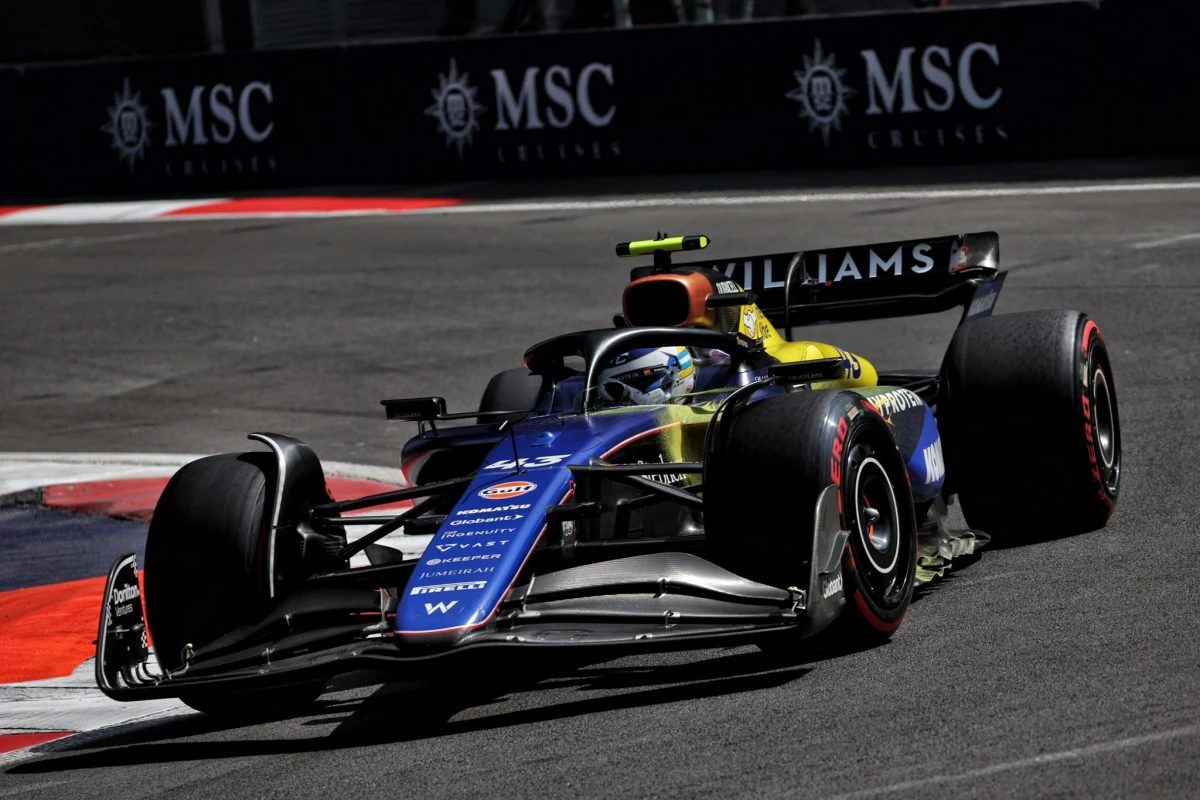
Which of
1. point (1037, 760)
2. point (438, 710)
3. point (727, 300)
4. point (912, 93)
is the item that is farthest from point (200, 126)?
point (1037, 760)

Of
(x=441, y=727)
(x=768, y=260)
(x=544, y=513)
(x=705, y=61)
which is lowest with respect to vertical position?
(x=441, y=727)

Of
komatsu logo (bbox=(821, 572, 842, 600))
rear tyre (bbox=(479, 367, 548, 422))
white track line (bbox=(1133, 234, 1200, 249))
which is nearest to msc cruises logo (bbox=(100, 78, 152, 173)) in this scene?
white track line (bbox=(1133, 234, 1200, 249))

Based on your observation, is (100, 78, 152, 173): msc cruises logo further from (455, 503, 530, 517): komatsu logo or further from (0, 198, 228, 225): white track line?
(455, 503, 530, 517): komatsu logo

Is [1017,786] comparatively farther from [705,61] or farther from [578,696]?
A: [705,61]

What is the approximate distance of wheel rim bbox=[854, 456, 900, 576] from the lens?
5977mm

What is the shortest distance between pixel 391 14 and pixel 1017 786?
23343mm

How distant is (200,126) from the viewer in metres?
25.3

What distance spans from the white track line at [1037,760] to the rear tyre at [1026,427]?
9.30 feet

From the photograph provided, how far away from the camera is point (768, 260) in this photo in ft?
28.7

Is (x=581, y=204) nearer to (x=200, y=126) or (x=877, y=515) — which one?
(x=200, y=126)

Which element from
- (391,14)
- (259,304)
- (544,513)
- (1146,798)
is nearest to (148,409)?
(259,304)

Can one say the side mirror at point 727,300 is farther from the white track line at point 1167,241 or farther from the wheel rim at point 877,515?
the white track line at point 1167,241

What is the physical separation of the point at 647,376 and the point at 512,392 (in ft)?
5.04

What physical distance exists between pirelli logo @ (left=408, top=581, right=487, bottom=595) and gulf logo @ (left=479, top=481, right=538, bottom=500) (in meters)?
0.51
